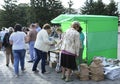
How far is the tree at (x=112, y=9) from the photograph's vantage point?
4894 centimetres

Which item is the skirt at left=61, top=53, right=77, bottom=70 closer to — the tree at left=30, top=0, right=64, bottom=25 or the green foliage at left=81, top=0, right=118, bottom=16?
the green foliage at left=81, top=0, right=118, bottom=16

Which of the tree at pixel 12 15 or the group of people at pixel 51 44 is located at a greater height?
the tree at pixel 12 15

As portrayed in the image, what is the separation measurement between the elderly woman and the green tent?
160cm

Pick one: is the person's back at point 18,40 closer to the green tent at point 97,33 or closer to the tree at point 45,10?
the green tent at point 97,33

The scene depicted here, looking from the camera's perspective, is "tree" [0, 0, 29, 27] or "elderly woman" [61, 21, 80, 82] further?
"tree" [0, 0, 29, 27]

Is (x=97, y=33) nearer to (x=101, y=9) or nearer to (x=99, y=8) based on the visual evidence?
(x=101, y=9)

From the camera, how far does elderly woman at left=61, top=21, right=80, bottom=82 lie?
25.7 feet

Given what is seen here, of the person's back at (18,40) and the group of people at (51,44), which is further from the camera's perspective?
the person's back at (18,40)

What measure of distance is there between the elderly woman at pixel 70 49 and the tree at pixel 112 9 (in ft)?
137

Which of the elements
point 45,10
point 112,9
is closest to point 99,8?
point 112,9

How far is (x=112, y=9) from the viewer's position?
49094mm

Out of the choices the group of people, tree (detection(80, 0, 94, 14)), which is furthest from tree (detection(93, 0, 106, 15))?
the group of people

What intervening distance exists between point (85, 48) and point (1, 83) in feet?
11.4

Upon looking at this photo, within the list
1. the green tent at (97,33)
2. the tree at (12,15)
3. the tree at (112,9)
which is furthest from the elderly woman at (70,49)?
the tree at (12,15)
